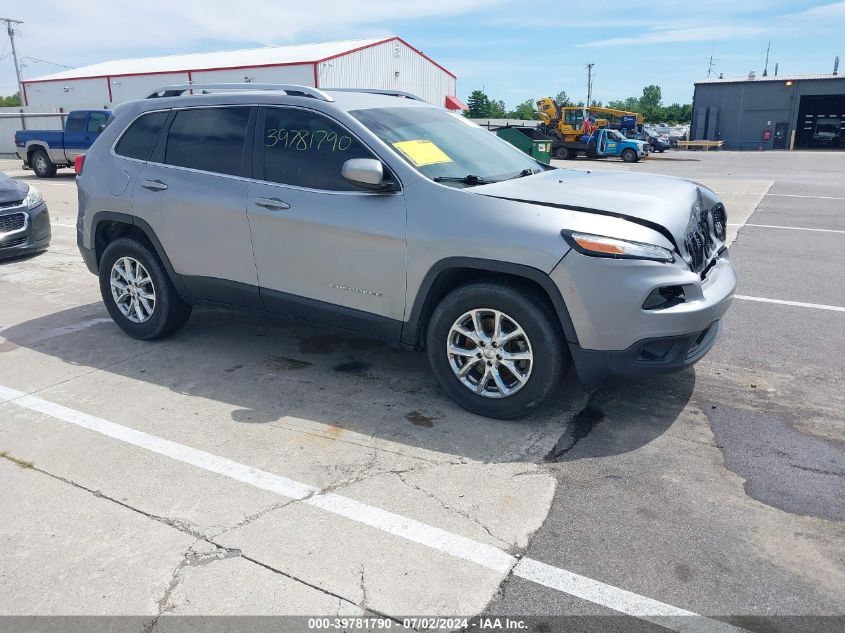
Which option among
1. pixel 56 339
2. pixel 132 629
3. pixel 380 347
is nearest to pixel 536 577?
pixel 132 629

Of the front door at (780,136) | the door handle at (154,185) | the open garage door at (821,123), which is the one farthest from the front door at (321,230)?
the open garage door at (821,123)

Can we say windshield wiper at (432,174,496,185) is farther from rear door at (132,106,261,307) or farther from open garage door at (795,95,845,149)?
open garage door at (795,95,845,149)

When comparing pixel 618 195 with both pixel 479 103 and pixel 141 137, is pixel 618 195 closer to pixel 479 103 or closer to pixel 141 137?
pixel 141 137

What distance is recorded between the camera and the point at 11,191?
8945 millimetres

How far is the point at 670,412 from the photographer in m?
4.25

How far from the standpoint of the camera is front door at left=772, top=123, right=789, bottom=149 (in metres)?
49.5

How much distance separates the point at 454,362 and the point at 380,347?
137cm

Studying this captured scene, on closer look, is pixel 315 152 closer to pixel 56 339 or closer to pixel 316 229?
pixel 316 229

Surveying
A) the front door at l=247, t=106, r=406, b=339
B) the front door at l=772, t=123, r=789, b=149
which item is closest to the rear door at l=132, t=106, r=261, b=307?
the front door at l=247, t=106, r=406, b=339

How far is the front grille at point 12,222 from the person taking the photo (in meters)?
8.82

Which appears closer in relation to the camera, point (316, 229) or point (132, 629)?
point (132, 629)

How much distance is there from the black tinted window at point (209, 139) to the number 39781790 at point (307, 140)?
28cm

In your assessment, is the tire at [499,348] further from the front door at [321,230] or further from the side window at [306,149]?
the side window at [306,149]

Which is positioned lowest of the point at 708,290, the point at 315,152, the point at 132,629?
Result: the point at 132,629
